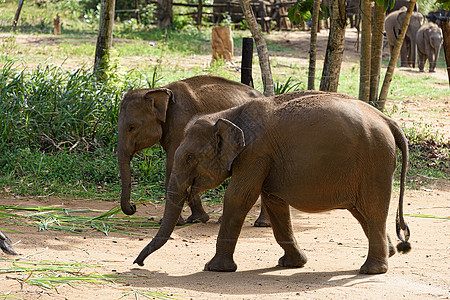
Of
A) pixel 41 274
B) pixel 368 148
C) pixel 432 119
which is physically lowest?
pixel 432 119

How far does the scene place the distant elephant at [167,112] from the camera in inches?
251

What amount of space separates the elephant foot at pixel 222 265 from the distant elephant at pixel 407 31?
57.3ft

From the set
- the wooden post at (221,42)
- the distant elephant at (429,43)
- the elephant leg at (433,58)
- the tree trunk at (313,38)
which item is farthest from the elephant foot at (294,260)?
the elephant leg at (433,58)

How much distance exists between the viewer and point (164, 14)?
23469mm

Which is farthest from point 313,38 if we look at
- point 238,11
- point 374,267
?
point 238,11

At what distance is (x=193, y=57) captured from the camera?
671 inches

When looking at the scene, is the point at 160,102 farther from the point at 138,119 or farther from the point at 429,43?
the point at 429,43

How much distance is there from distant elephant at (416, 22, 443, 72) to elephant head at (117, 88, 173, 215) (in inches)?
604

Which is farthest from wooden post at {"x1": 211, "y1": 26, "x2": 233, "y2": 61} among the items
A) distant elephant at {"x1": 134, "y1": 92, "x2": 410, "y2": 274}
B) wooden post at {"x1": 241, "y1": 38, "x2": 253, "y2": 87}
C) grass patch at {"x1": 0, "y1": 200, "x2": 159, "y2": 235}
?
distant elephant at {"x1": 134, "y1": 92, "x2": 410, "y2": 274}

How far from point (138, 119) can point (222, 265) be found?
198 centimetres

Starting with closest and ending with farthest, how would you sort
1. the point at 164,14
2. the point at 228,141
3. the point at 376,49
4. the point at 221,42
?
the point at 228,141 → the point at 376,49 → the point at 221,42 → the point at 164,14

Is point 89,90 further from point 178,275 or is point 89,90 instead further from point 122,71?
point 178,275

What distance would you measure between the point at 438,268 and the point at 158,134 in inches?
116

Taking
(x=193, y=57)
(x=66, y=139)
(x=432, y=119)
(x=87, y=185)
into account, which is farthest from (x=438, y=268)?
(x=193, y=57)
